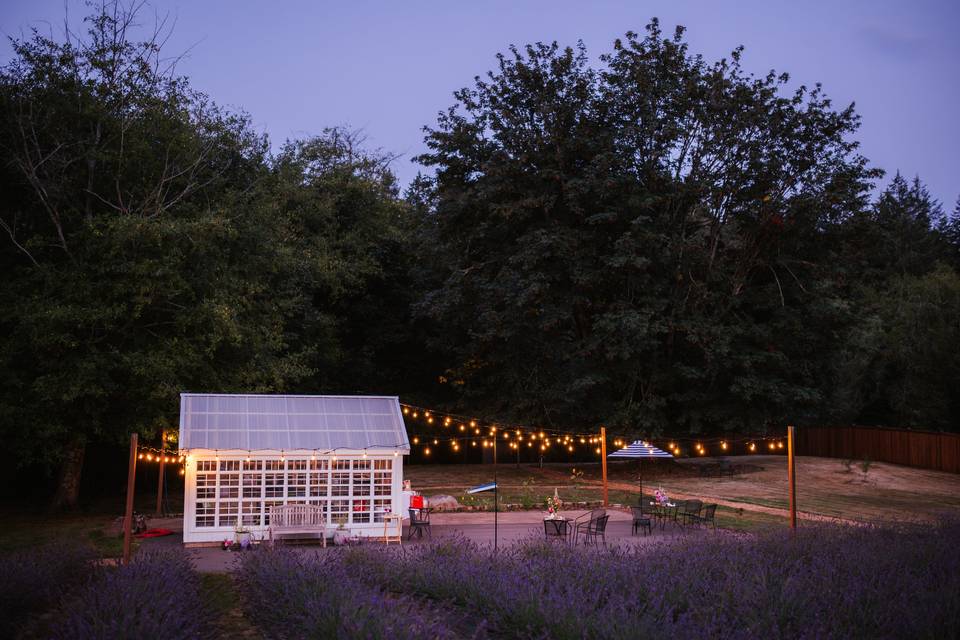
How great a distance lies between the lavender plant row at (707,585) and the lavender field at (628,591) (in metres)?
0.02

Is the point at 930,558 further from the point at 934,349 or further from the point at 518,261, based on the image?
the point at 934,349

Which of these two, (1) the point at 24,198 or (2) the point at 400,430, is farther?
(1) the point at 24,198

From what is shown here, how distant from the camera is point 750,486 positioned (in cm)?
2686

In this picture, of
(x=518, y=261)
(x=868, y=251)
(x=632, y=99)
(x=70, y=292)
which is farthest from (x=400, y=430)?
(x=868, y=251)

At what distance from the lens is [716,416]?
93.0 ft

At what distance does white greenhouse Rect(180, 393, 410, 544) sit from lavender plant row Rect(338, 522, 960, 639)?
4.81 metres

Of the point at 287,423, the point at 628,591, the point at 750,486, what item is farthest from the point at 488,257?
the point at 628,591

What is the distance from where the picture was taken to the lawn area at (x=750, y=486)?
2069 cm

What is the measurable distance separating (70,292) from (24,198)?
12.9 ft

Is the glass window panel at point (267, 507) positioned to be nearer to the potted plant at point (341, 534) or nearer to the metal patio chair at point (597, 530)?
the potted plant at point (341, 534)

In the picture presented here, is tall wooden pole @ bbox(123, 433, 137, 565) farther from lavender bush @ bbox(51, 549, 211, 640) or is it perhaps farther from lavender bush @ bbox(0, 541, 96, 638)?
lavender bush @ bbox(51, 549, 211, 640)

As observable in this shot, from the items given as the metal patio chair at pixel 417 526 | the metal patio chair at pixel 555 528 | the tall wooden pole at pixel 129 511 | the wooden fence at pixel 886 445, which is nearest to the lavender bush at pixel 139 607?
the tall wooden pole at pixel 129 511

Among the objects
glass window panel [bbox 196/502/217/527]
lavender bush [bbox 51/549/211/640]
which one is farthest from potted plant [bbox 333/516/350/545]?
lavender bush [bbox 51/549/211/640]

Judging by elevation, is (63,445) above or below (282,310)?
below
